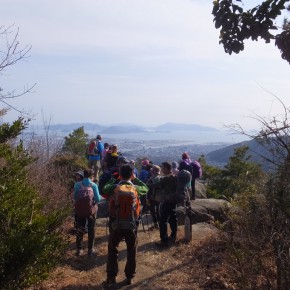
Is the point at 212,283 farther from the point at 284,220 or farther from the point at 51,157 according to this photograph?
the point at 51,157

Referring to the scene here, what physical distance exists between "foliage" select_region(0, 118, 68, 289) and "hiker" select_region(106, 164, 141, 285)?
0.82m

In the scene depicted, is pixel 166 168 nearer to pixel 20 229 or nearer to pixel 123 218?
pixel 123 218

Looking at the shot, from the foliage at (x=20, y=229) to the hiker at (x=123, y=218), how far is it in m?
0.82

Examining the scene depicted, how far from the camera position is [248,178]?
7.39 m

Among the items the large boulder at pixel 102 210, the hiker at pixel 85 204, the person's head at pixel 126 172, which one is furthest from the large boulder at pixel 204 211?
the person's head at pixel 126 172

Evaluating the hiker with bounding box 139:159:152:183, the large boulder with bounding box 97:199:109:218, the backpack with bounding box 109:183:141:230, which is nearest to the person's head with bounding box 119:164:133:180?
the backpack with bounding box 109:183:141:230

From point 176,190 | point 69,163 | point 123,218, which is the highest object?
point 176,190

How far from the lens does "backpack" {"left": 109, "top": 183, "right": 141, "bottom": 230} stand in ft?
20.9

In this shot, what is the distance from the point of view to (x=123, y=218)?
20.9ft

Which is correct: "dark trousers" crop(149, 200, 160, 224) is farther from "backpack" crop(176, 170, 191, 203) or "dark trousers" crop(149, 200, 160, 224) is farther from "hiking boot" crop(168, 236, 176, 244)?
"backpack" crop(176, 170, 191, 203)

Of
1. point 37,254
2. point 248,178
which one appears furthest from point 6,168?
point 248,178

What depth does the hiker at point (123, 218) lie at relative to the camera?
6379mm

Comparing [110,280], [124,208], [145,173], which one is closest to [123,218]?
[124,208]

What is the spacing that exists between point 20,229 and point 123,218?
1.67m
